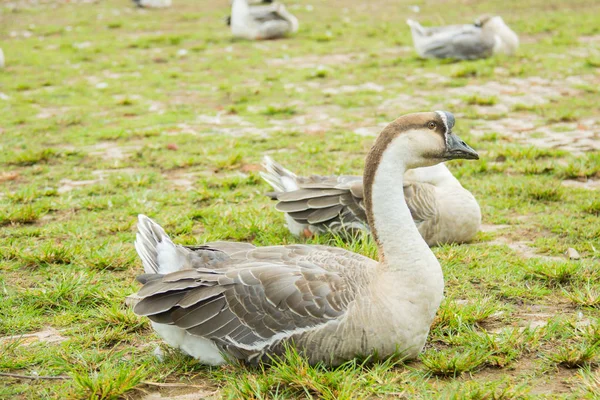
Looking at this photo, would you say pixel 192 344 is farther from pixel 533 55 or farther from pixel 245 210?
pixel 533 55

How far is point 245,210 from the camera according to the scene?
6.30 metres

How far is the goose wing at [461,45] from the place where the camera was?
41.7 feet

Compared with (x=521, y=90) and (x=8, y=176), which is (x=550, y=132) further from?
(x=8, y=176)

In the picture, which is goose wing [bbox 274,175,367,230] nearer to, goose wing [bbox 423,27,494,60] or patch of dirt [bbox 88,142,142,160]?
patch of dirt [bbox 88,142,142,160]

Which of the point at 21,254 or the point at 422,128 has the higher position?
the point at 422,128

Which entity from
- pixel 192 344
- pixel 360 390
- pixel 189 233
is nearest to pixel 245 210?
pixel 189 233

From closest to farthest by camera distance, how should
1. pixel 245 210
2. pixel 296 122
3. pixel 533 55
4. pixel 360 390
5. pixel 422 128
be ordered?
pixel 360 390
pixel 422 128
pixel 245 210
pixel 296 122
pixel 533 55

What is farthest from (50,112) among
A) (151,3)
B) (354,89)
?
(151,3)

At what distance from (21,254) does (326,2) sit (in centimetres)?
1797

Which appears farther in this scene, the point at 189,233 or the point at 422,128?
the point at 189,233

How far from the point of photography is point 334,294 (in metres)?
3.55

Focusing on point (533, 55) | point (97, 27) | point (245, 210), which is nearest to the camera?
point (245, 210)

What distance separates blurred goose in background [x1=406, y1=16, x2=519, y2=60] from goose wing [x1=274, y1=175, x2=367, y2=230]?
318 inches

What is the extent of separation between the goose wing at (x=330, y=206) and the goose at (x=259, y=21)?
1073 cm
